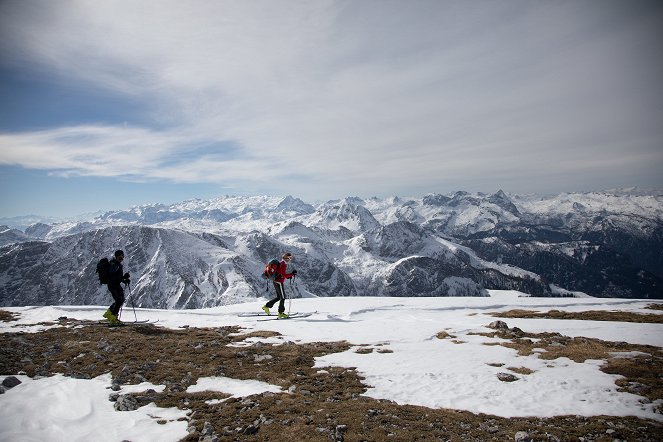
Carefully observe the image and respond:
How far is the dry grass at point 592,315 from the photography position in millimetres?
27453

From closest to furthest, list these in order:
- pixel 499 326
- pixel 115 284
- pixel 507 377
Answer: pixel 507 377 < pixel 499 326 < pixel 115 284

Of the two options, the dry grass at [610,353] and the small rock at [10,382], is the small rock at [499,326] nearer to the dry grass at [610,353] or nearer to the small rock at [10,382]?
the dry grass at [610,353]

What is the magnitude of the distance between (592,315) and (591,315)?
77 mm

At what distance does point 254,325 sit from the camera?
27.5m

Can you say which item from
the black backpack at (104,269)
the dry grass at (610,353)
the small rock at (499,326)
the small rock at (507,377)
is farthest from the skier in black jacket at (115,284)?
the small rock at (499,326)

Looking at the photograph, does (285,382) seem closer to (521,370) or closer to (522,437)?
(522,437)

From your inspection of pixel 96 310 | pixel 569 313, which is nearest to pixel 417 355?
pixel 569 313

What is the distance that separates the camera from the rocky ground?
386 inches

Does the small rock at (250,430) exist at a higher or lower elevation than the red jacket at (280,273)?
lower

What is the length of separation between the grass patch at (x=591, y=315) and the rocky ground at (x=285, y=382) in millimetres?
9990

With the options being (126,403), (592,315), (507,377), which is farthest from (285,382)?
(592,315)

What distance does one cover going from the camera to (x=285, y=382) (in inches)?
554

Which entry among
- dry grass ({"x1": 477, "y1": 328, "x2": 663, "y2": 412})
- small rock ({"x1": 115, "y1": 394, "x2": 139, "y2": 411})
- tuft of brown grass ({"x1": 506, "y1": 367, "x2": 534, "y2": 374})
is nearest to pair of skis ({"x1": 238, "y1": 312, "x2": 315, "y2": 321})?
dry grass ({"x1": 477, "y1": 328, "x2": 663, "y2": 412})

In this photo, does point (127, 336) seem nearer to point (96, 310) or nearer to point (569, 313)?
point (96, 310)
